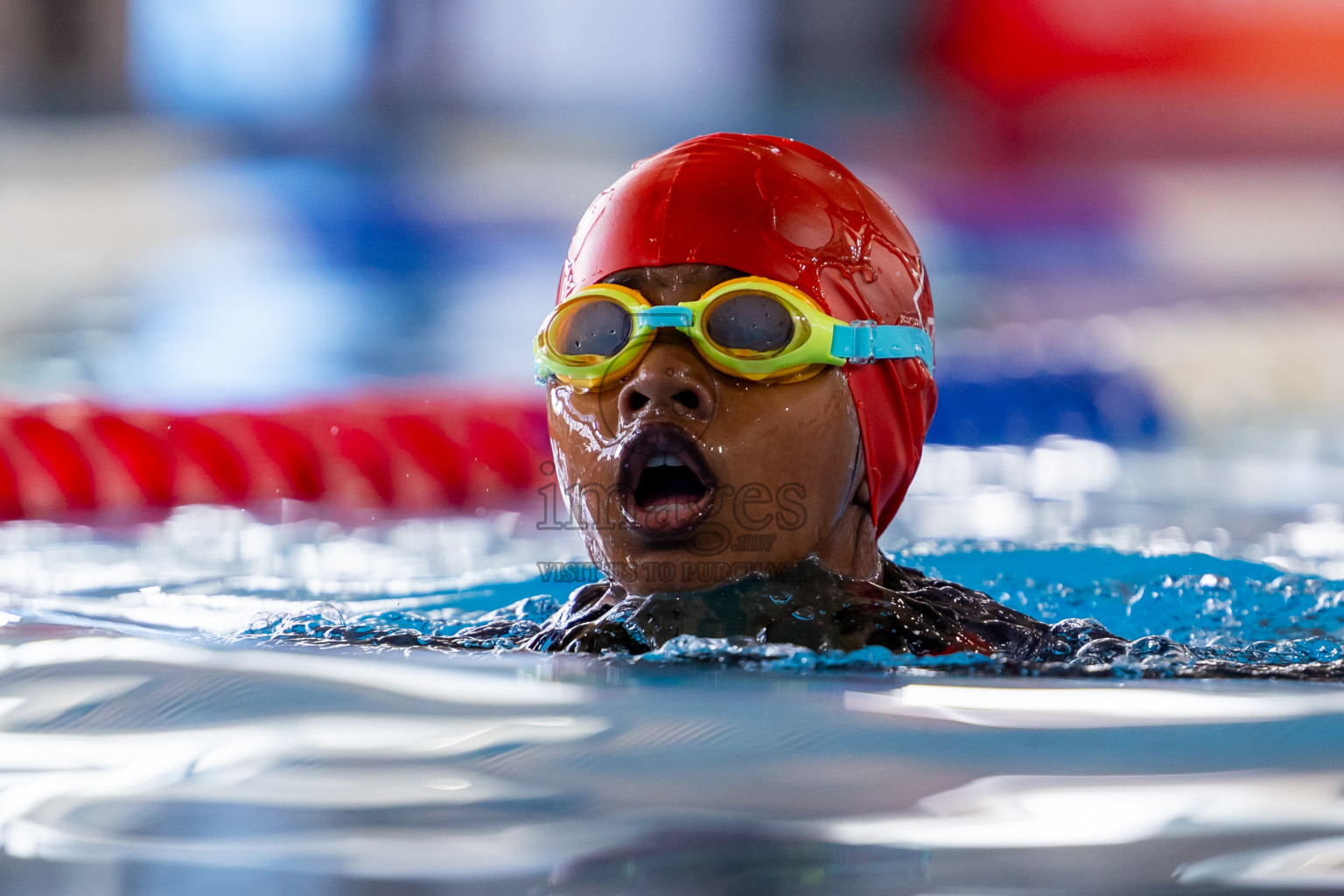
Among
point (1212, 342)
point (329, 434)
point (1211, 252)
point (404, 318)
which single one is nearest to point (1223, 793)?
point (329, 434)

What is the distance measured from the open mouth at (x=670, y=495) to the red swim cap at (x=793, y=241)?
23 centimetres

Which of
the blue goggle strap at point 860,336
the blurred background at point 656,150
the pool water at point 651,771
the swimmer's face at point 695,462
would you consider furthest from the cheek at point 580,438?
the blurred background at point 656,150

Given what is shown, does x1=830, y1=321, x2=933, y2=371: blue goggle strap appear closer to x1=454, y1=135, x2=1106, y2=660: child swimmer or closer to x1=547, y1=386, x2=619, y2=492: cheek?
x1=454, y1=135, x2=1106, y2=660: child swimmer

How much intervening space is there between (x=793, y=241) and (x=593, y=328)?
0.27m

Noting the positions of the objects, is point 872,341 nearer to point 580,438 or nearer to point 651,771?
point 580,438

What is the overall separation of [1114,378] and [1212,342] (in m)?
1.33

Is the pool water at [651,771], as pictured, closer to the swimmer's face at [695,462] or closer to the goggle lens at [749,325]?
the swimmer's face at [695,462]

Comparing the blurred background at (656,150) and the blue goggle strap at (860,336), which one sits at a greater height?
the blurred background at (656,150)

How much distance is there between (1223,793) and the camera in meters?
1.21

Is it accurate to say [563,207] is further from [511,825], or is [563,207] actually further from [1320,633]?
[511,825]

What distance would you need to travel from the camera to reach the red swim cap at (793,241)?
1686 millimetres

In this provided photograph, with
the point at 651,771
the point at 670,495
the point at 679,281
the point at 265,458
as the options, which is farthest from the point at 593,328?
the point at 265,458

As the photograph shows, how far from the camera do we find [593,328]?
1.66m

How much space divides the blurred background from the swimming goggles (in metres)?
2.41
